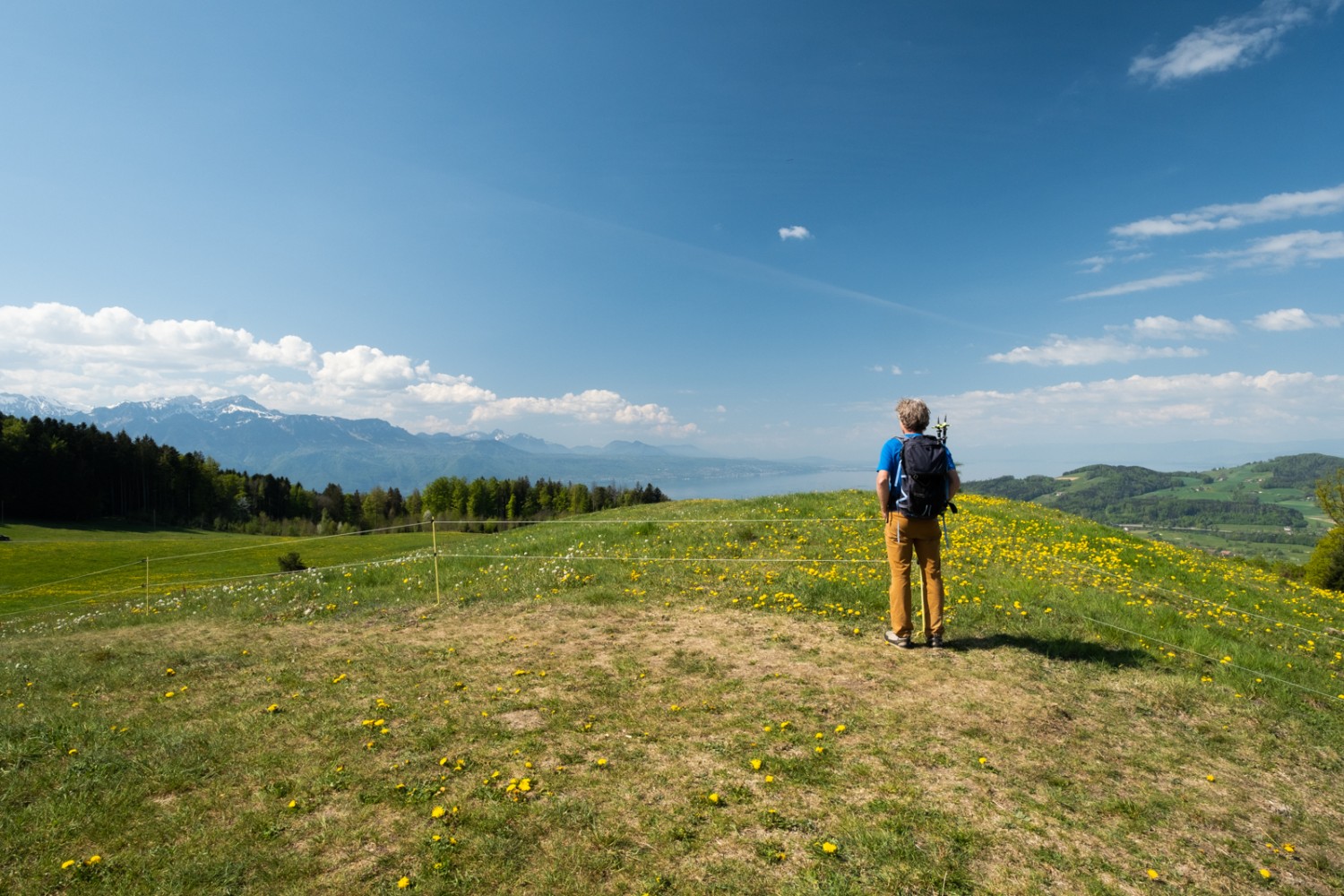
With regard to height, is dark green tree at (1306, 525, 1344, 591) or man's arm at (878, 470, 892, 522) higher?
man's arm at (878, 470, 892, 522)

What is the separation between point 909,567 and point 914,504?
1100mm

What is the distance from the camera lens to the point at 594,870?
4.50m

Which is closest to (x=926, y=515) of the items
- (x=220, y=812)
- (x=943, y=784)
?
(x=943, y=784)

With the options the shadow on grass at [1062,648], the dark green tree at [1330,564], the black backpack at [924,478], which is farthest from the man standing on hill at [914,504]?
the dark green tree at [1330,564]

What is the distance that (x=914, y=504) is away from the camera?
28.4 feet

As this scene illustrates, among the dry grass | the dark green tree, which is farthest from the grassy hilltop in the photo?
the dark green tree

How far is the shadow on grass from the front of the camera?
889 cm

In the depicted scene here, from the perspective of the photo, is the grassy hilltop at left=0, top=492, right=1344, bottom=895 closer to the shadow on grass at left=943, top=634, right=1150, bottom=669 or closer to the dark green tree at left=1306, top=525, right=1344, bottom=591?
the shadow on grass at left=943, top=634, right=1150, bottom=669

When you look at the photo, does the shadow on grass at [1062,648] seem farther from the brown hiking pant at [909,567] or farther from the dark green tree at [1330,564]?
the dark green tree at [1330,564]

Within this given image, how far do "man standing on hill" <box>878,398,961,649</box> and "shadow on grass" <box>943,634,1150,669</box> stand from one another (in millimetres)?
657

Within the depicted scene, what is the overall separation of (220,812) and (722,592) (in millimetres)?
9079

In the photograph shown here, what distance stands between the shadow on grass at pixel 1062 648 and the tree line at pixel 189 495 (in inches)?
1909

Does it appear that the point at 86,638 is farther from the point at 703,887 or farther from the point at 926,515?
the point at 926,515

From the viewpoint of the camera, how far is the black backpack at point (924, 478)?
338 inches
